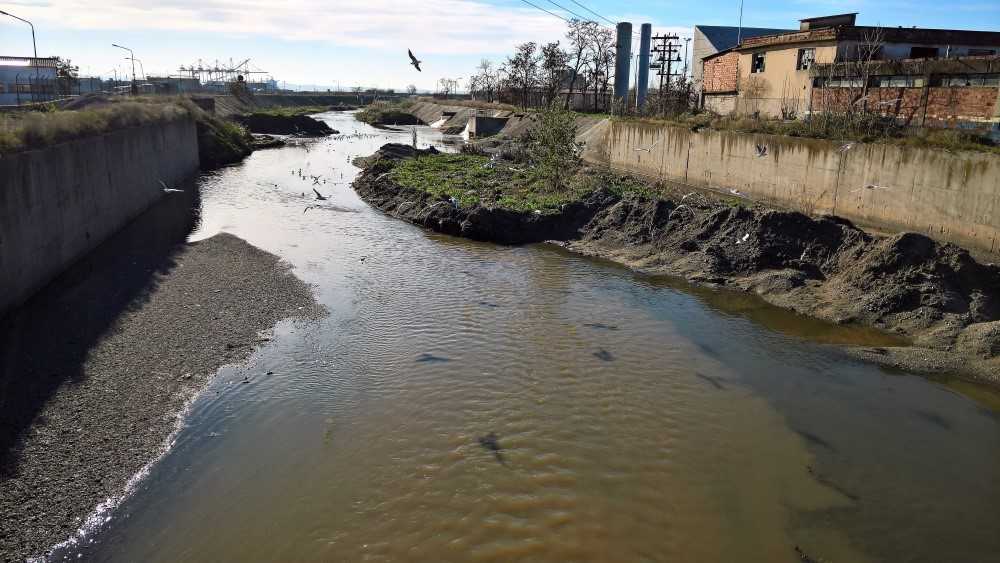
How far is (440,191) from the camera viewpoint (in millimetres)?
28969

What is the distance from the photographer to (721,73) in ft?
130

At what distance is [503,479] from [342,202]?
78.5ft

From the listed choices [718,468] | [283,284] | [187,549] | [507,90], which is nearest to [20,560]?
[187,549]

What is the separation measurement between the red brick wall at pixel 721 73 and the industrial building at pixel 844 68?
0.06 metres

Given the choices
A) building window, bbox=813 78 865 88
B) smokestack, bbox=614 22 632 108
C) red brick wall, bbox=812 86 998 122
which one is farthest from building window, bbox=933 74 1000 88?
smokestack, bbox=614 22 632 108

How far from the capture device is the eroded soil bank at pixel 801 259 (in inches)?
528

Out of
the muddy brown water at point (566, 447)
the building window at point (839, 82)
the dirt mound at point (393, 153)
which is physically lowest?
the muddy brown water at point (566, 447)

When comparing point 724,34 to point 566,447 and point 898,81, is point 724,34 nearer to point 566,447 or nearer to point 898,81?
point 898,81

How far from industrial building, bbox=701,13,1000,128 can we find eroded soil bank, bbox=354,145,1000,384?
6843mm

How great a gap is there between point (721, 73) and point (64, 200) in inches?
1393

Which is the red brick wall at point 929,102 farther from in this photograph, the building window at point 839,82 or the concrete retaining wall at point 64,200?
the concrete retaining wall at point 64,200

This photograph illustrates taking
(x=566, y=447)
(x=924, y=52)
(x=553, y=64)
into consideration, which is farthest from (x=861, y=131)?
(x=553, y=64)

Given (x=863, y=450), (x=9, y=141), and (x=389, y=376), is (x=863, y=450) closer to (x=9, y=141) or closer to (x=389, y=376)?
(x=389, y=376)

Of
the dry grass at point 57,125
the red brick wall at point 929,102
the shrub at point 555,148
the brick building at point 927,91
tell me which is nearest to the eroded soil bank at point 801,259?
the shrub at point 555,148
